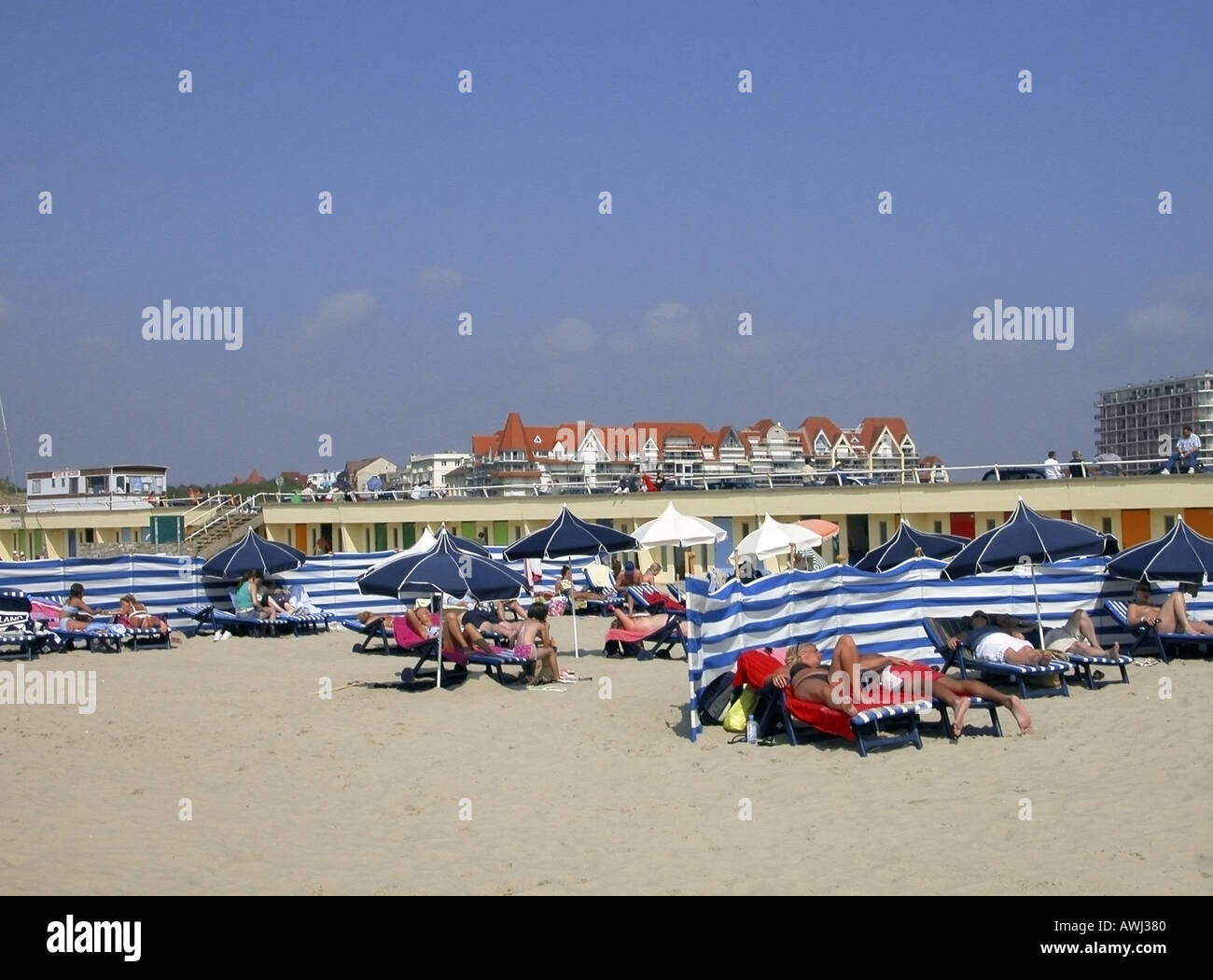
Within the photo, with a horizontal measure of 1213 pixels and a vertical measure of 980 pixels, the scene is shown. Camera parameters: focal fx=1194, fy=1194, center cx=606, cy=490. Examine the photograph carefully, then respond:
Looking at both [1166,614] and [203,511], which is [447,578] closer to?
[1166,614]

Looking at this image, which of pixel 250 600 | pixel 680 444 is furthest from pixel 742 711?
pixel 680 444

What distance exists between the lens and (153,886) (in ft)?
19.7

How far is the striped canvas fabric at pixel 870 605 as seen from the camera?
10547 mm

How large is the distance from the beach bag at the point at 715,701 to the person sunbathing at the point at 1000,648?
2517 mm

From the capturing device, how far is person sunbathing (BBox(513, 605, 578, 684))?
1303 centimetres

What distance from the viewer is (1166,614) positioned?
13242 mm

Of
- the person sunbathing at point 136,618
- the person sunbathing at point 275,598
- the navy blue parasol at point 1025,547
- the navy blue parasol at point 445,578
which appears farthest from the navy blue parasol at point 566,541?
the person sunbathing at point 136,618

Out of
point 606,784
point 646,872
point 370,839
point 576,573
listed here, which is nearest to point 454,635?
point 606,784

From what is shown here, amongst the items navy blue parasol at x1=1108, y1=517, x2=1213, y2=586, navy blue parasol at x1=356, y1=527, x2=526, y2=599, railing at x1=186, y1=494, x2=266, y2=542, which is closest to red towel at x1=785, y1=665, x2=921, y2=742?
navy blue parasol at x1=356, y1=527, x2=526, y2=599

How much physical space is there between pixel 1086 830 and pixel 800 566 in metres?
19.5

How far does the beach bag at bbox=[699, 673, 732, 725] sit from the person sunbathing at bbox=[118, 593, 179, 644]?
1007cm

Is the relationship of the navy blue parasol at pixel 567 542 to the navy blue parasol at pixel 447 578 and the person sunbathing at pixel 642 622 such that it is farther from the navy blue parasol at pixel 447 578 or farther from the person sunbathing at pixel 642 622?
the navy blue parasol at pixel 447 578

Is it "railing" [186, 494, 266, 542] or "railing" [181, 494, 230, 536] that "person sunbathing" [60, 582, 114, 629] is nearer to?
"railing" [186, 494, 266, 542]
